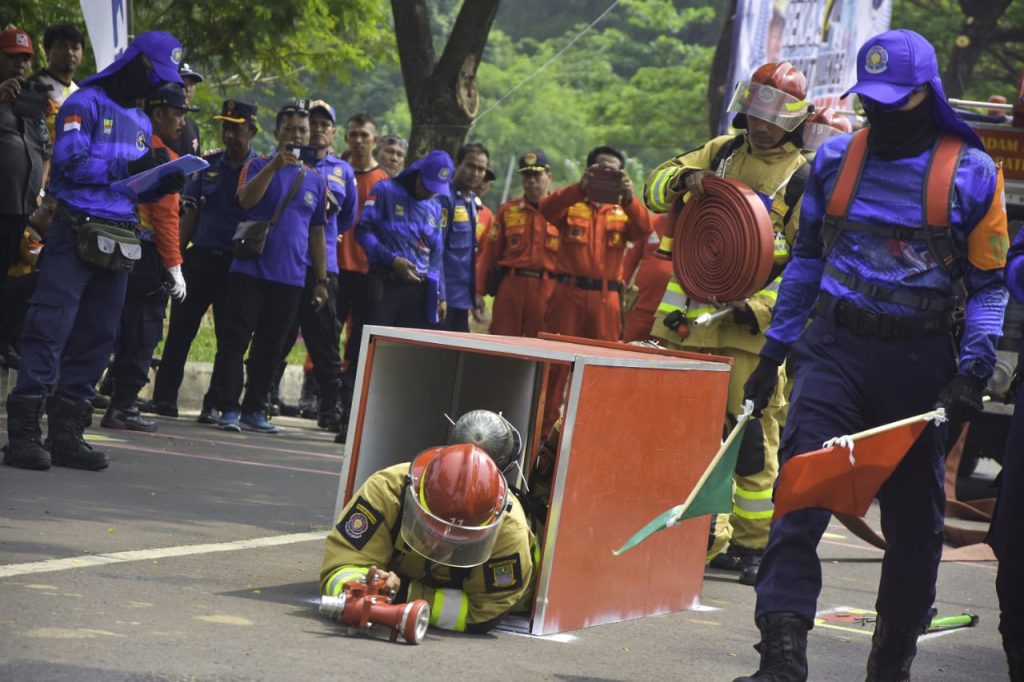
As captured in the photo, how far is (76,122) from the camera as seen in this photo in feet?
25.1

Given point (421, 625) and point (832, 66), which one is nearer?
point (421, 625)

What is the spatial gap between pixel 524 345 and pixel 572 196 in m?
5.86

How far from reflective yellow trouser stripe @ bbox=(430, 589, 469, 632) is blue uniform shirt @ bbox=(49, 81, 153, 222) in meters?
3.23

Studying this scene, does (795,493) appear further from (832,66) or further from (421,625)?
(832,66)

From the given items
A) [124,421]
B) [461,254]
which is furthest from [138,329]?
[461,254]

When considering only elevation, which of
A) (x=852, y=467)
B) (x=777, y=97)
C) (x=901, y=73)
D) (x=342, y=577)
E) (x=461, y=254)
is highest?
(x=777, y=97)

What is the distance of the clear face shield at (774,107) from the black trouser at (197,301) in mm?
4915

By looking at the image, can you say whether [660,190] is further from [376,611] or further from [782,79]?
[376,611]

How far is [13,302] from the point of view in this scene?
10.7 m

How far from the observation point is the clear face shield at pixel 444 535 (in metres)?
5.09

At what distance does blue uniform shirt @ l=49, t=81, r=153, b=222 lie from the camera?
7660 millimetres

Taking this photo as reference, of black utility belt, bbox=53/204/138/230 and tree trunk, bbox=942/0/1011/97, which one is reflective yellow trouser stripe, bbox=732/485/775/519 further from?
tree trunk, bbox=942/0/1011/97

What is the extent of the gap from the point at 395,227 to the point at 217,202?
1.19m

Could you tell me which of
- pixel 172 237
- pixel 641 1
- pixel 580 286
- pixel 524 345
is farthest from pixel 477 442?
pixel 641 1
